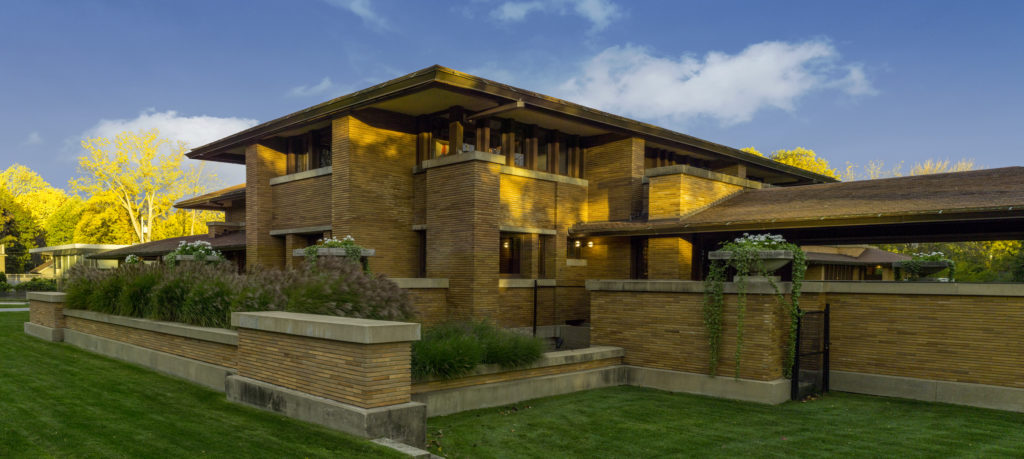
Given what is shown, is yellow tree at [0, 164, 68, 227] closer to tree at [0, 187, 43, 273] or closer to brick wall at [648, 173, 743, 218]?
tree at [0, 187, 43, 273]

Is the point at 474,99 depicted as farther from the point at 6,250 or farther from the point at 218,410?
the point at 6,250

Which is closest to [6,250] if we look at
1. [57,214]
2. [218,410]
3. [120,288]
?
[57,214]

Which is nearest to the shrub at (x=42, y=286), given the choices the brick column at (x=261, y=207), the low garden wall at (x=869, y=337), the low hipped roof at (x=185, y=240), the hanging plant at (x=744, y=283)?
the low hipped roof at (x=185, y=240)

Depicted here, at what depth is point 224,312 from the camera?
36.5ft

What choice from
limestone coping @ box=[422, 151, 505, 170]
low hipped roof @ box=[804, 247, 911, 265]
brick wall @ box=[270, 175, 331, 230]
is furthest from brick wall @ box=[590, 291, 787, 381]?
low hipped roof @ box=[804, 247, 911, 265]

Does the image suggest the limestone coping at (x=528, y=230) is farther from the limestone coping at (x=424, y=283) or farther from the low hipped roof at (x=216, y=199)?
the low hipped roof at (x=216, y=199)

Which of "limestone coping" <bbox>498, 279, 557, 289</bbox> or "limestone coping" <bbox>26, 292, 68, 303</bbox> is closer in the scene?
"limestone coping" <bbox>26, 292, 68, 303</bbox>

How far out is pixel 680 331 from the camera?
1223 centimetres

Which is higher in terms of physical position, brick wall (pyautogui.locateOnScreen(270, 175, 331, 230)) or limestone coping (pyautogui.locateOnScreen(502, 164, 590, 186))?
limestone coping (pyautogui.locateOnScreen(502, 164, 590, 186))

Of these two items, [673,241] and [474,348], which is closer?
[474,348]

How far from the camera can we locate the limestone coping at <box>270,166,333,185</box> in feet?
61.5

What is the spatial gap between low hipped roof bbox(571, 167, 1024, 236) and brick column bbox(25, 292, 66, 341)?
1383 centimetres

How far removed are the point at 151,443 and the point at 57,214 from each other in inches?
2616

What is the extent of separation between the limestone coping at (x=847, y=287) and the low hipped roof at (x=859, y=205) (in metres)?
2.52
